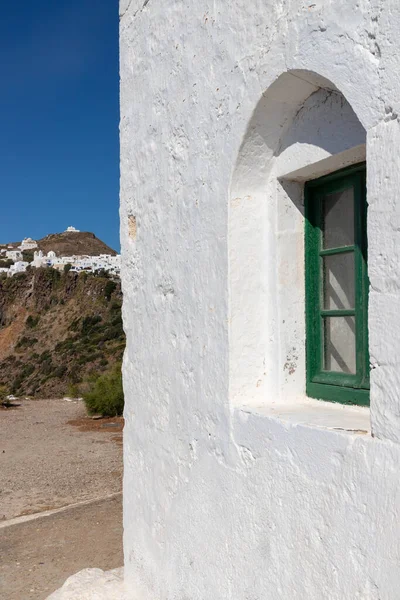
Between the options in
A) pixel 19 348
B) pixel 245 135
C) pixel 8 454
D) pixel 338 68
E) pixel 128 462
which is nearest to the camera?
pixel 338 68

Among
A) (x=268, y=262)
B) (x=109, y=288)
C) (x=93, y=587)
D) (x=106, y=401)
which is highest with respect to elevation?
(x=109, y=288)

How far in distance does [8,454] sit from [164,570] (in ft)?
24.1

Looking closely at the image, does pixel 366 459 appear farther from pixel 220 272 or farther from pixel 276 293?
pixel 220 272

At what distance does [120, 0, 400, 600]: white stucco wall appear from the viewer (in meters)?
1.92

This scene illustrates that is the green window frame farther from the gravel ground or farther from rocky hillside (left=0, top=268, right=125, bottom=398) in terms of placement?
rocky hillside (left=0, top=268, right=125, bottom=398)

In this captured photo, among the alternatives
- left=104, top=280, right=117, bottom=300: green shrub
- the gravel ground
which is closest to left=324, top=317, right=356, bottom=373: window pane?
the gravel ground

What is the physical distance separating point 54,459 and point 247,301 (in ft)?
24.5

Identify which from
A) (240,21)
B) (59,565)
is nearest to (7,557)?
(59,565)

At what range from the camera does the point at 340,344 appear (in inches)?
99.1

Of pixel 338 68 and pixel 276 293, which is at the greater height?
pixel 338 68

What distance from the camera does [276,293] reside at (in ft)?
8.70

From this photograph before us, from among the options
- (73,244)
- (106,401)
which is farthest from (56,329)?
(73,244)

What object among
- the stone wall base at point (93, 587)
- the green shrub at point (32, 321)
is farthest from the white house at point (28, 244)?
the stone wall base at point (93, 587)

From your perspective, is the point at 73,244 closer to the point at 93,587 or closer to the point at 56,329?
the point at 56,329
